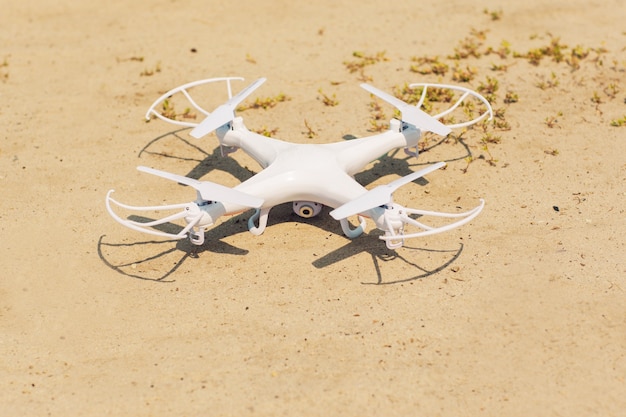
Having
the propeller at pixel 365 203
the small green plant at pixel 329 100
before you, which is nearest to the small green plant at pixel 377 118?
the small green plant at pixel 329 100

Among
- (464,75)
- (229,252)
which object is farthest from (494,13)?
(229,252)

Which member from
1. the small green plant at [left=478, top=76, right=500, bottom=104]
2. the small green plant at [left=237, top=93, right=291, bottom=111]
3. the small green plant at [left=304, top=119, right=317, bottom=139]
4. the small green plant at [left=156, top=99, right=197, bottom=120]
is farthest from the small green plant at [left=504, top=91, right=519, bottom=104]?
the small green plant at [left=156, top=99, right=197, bottom=120]

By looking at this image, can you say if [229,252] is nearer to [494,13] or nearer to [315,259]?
[315,259]

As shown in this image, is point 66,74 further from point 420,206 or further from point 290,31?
point 420,206

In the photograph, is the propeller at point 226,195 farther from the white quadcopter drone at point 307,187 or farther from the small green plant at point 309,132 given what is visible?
the small green plant at point 309,132

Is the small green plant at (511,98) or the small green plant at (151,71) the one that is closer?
the small green plant at (511,98)

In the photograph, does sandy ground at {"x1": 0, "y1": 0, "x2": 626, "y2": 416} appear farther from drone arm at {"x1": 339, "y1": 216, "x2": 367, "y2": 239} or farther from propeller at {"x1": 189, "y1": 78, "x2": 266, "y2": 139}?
propeller at {"x1": 189, "y1": 78, "x2": 266, "y2": 139}
